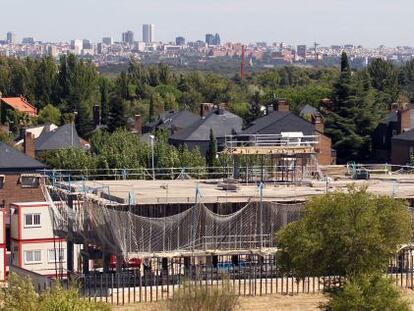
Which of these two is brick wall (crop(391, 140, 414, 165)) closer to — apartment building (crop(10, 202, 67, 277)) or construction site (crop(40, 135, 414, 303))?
construction site (crop(40, 135, 414, 303))

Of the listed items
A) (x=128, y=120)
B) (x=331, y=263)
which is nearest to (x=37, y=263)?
(x=331, y=263)

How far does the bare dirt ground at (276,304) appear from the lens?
40688 millimetres

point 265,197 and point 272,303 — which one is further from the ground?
point 265,197

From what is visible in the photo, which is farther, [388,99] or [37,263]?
[388,99]

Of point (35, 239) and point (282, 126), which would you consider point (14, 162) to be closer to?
point (35, 239)

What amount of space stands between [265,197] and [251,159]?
12.5 meters

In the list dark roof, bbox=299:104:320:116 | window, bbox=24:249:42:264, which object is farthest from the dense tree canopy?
dark roof, bbox=299:104:320:116

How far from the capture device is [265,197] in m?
46.5

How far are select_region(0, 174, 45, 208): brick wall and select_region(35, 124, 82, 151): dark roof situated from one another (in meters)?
19.6

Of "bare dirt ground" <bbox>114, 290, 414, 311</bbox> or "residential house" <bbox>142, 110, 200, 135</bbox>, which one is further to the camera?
"residential house" <bbox>142, 110, 200, 135</bbox>

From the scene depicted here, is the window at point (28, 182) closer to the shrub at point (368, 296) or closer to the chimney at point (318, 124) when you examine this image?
the chimney at point (318, 124)

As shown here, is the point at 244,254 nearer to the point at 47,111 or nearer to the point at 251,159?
the point at 251,159

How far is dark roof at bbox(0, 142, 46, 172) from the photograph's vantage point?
2387 inches

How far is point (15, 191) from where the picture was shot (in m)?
60.4
